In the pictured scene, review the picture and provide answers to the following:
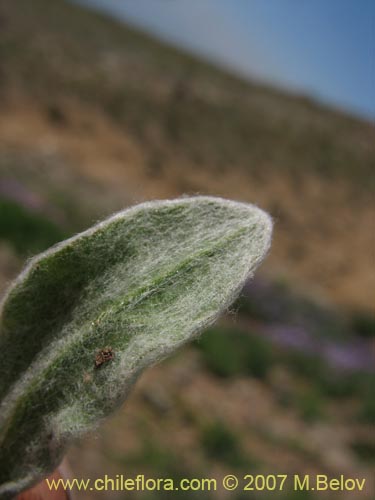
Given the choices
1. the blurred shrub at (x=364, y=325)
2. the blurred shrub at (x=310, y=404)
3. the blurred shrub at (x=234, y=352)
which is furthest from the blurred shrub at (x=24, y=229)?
the blurred shrub at (x=364, y=325)

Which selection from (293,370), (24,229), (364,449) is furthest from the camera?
(293,370)

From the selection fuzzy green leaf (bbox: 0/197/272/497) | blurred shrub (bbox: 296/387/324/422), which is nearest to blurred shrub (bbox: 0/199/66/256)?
blurred shrub (bbox: 296/387/324/422)

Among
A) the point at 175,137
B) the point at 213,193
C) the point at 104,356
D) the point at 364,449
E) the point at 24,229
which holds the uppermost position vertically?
the point at 104,356

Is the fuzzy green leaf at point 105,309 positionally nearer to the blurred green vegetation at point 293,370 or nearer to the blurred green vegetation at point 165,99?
the blurred green vegetation at point 293,370

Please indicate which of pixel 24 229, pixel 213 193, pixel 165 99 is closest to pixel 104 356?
pixel 213 193

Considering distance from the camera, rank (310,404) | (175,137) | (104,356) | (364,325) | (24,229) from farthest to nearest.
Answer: (175,137) < (364,325) < (24,229) < (310,404) < (104,356)

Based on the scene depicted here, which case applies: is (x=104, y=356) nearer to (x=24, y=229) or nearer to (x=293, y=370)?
(x=24, y=229)
